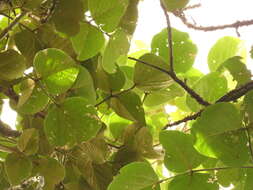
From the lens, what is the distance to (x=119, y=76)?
0.49 m

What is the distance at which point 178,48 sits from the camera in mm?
500

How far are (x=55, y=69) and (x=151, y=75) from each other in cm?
12

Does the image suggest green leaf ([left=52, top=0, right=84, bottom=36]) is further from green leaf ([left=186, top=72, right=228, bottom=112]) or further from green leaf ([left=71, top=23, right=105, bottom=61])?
green leaf ([left=186, top=72, right=228, bottom=112])

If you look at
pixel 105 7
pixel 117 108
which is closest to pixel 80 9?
pixel 105 7

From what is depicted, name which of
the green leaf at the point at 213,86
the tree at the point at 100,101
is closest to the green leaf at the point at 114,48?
the tree at the point at 100,101

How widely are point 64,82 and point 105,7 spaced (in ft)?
0.30

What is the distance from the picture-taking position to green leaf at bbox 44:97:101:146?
409 mm

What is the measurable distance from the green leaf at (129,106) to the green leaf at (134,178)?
0.23ft

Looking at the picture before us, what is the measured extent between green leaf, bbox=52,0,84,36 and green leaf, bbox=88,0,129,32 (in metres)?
0.01

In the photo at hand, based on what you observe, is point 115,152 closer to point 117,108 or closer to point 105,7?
point 117,108

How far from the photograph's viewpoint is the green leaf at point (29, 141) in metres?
0.41

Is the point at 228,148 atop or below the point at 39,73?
below

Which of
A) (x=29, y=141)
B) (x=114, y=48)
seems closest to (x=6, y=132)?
(x=29, y=141)

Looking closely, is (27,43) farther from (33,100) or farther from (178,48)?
(178,48)
